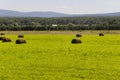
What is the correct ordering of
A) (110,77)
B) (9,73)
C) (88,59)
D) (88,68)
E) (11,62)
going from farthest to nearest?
(88,59) < (11,62) < (88,68) < (9,73) < (110,77)

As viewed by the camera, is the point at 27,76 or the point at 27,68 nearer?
the point at 27,76

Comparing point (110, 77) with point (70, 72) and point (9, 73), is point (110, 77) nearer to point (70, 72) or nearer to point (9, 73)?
point (70, 72)

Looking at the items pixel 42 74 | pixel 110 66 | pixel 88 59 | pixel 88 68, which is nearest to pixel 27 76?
pixel 42 74

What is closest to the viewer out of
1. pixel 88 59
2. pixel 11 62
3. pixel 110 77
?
pixel 110 77

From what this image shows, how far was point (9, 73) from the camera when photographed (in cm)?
1878

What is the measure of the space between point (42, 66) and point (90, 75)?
4102 millimetres

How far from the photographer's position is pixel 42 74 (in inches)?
723

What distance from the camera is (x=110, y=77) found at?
56.9ft

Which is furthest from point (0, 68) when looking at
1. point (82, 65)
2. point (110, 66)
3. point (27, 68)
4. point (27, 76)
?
point (110, 66)

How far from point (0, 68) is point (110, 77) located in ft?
22.3

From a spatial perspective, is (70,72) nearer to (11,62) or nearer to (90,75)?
(90,75)

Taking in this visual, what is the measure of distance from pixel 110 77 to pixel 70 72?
99.1 inches

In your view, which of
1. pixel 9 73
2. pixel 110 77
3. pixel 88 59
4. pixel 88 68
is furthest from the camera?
pixel 88 59

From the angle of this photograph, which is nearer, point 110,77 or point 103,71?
point 110,77
